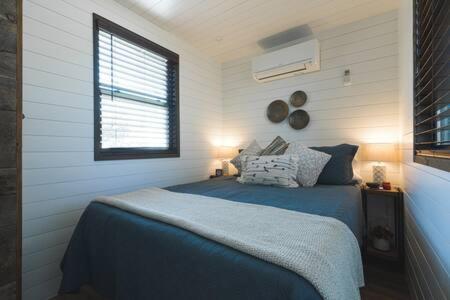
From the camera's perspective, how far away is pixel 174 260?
0.88m

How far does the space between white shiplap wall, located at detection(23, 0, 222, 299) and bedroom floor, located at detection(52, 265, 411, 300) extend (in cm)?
27

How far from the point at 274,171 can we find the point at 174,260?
1.37m

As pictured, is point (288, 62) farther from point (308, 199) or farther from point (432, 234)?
point (432, 234)

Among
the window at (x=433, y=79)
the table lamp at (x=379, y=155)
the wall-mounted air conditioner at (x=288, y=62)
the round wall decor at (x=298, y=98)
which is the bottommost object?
the table lamp at (x=379, y=155)

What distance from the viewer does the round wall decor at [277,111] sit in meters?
2.89

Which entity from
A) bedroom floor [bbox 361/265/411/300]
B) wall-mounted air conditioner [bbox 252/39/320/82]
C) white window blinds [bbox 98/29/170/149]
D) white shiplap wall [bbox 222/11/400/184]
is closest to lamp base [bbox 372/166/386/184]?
white shiplap wall [bbox 222/11/400/184]

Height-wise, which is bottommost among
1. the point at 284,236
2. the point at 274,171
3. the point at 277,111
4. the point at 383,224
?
the point at 383,224

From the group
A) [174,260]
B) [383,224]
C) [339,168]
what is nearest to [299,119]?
[339,168]

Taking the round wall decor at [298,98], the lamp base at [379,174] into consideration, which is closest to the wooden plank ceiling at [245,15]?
the round wall decor at [298,98]

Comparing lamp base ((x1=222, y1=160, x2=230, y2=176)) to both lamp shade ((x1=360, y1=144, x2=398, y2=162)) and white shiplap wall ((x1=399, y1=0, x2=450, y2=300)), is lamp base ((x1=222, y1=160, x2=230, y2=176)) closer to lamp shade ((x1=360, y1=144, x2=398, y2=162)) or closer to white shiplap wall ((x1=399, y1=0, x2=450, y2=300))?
lamp shade ((x1=360, y1=144, x2=398, y2=162))

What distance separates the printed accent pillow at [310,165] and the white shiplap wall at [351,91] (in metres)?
0.55

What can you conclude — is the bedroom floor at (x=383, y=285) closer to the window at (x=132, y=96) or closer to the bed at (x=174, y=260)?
the bed at (x=174, y=260)

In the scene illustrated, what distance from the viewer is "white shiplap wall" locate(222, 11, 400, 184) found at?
2275 millimetres

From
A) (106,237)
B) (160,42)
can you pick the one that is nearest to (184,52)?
(160,42)
